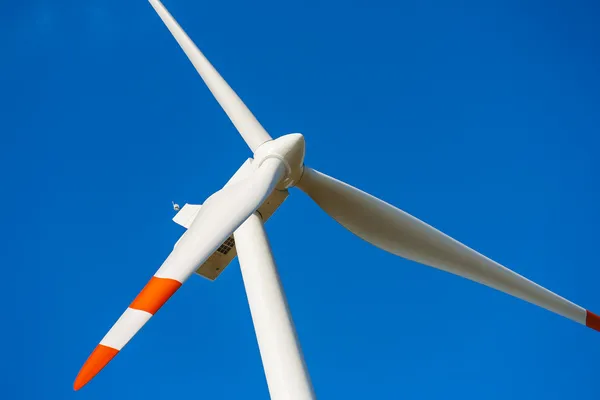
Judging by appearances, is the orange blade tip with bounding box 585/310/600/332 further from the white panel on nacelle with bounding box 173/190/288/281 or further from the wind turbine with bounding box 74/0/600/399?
the white panel on nacelle with bounding box 173/190/288/281

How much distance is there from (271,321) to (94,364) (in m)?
2.89

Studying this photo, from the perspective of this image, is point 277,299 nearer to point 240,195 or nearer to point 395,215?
point 240,195

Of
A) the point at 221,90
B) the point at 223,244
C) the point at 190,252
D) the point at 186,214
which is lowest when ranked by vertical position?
the point at 190,252

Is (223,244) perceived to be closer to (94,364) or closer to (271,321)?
(271,321)

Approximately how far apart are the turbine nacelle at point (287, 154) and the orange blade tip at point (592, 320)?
27.5ft

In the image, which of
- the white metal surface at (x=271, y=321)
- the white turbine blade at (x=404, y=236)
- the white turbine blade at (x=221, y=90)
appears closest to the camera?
the white metal surface at (x=271, y=321)

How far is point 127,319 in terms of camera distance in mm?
9617

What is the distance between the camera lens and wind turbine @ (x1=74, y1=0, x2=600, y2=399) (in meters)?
9.66

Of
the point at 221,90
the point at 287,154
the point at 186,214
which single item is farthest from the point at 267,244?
the point at 221,90

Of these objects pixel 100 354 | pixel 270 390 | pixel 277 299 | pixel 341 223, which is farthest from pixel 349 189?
pixel 100 354

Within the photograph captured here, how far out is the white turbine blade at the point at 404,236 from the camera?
577 inches

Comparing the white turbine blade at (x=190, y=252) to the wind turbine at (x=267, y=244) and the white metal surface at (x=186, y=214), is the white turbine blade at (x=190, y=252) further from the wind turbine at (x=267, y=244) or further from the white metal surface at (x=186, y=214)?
the white metal surface at (x=186, y=214)

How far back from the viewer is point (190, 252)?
35.1 ft

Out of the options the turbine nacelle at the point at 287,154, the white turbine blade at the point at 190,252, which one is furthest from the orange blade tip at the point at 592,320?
the white turbine blade at the point at 190,252
